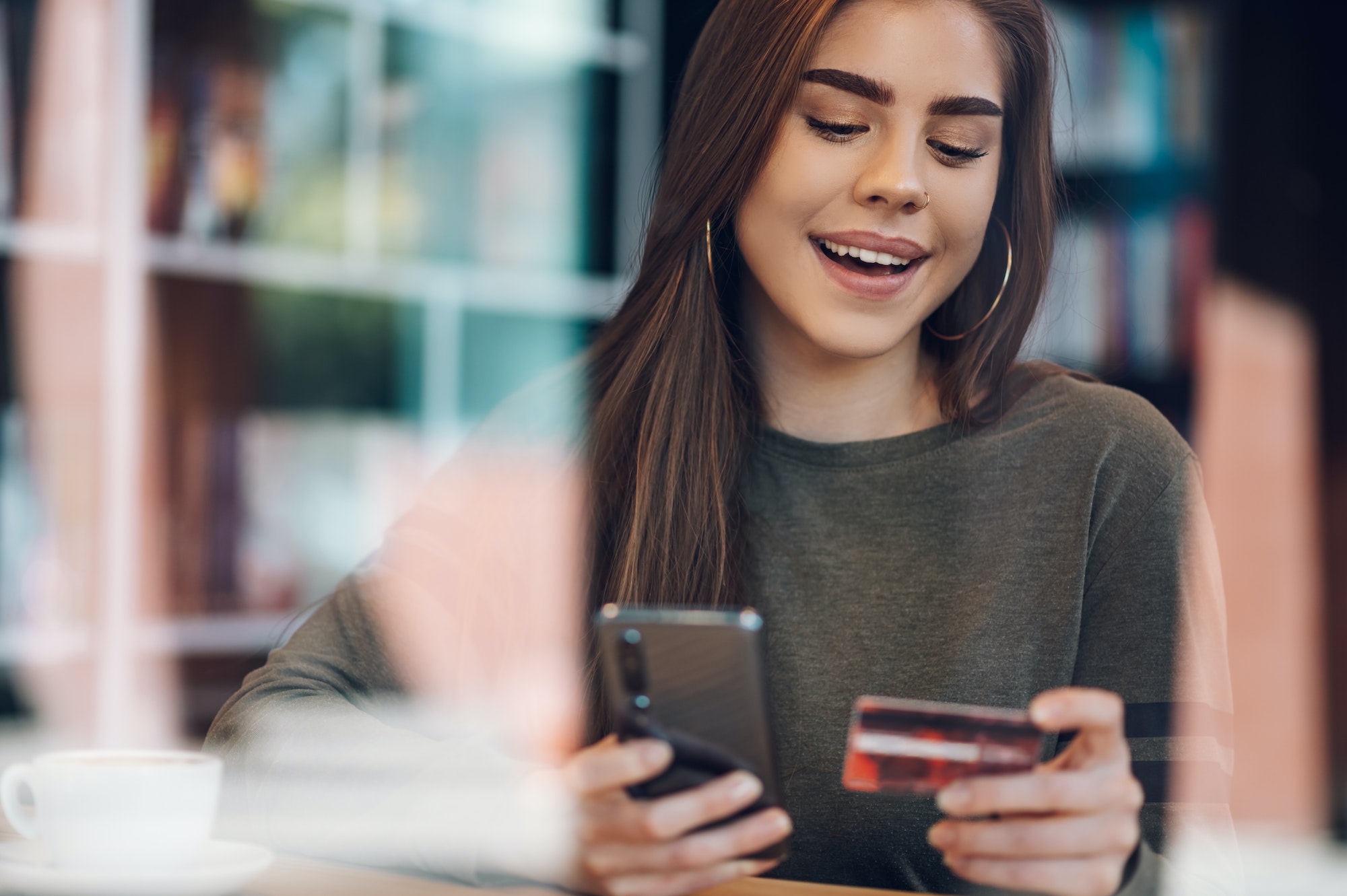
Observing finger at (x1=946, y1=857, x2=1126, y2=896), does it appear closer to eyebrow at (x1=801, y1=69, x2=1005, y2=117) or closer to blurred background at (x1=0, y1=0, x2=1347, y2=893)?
eyebrow at (x1=801, y1=69, x2=1005, y2=117)

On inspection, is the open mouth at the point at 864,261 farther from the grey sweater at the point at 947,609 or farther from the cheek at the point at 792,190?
the grey sweater at the point at 947,609

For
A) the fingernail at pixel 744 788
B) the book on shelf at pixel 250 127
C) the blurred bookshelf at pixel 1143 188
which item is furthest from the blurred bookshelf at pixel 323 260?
the fingernail at pixel 744 788

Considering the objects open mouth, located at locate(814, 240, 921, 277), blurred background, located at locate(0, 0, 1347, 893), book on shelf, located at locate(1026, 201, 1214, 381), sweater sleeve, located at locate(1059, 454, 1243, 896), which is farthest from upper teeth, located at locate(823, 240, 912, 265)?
book on shelf, located at locate(1026, 201, 1214, 381)

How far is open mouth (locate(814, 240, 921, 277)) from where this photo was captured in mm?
1061

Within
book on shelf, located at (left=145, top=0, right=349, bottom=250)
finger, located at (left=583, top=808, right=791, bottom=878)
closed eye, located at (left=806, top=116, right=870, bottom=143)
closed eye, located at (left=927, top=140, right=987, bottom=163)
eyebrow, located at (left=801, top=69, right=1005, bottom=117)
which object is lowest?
finger, located at (left=583, top=808, right=791, bottom=878)

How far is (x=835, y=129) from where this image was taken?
1044mm

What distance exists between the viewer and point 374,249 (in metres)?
2.39

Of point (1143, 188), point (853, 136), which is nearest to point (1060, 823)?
point (853, 136)

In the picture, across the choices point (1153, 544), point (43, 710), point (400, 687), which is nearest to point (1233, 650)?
point (1153, 544)

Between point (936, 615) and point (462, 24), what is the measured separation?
6.10ft

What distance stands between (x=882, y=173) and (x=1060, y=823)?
1.74 ft

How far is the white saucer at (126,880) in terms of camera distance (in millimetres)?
666

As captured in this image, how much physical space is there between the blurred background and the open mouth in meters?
0.99

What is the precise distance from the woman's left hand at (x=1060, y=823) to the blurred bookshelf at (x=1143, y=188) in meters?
1.60
